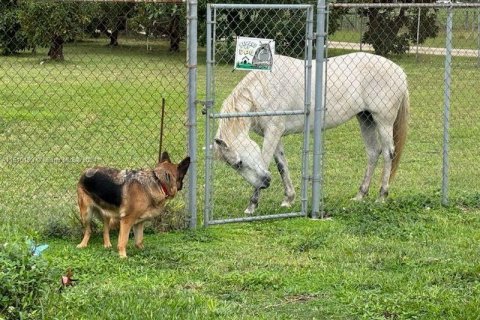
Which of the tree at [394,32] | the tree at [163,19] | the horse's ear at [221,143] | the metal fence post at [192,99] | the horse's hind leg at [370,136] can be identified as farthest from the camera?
the tree at [394,32]

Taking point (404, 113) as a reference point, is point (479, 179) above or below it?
below

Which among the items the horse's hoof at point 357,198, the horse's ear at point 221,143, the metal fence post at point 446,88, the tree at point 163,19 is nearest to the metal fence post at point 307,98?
the horse's ear at point 221,143

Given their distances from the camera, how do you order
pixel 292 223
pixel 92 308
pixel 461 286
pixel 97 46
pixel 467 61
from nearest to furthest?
1. pixel 92 308
2. pixel 461 286
3. pixel 292 223
4. pixel 97 46
5. pixel 467 61

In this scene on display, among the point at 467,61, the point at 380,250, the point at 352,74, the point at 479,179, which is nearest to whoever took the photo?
the point at 380,250

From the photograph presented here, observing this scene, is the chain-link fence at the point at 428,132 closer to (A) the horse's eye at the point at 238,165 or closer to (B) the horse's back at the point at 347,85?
(B) the horse's back at the point at 347,85

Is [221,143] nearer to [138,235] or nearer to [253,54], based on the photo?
[253,54]

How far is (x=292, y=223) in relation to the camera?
807 cm

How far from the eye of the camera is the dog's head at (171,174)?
22.6ft

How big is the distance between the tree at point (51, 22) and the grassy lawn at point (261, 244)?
6.77 feet

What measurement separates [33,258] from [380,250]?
11.9ft

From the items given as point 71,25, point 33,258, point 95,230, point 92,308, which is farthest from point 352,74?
point 71,25

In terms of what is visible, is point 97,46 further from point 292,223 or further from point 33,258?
point 33,258

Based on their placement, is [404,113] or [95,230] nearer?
[95,230]

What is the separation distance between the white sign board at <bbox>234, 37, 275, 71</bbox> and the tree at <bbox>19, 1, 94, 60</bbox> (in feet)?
17.1
